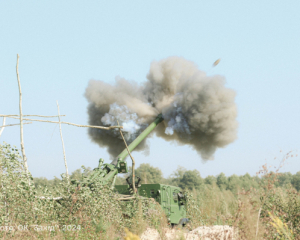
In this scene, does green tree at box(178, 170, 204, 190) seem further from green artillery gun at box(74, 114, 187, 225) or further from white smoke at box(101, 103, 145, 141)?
green artillery gun at box(74, 114, 187, 225)

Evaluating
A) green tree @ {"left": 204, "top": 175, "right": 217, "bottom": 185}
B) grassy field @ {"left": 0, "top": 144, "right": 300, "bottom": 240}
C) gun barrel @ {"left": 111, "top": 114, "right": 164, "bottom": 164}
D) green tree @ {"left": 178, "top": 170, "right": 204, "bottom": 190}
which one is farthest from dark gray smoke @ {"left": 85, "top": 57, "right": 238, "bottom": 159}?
green tree @ {"left": 204, "top": 175, "right": 217, "bottom": 185}

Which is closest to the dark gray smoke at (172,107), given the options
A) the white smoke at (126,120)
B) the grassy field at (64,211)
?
the white smoke at (126,120)

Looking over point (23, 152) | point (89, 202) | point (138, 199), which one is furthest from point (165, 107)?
point (23, 152)

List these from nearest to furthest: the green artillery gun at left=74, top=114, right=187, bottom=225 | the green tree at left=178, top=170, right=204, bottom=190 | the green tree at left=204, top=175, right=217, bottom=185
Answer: the green artillery gun at left=74, top=114, right=187, bottom=225
the green tree at left=178, top=170, right=204, bottom=190
the green tree at left=204, top=175, right=217, bottom=185

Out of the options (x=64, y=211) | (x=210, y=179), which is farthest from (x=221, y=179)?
(x=64, y=211)

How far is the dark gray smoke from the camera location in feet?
46.4

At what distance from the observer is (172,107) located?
14.1 m

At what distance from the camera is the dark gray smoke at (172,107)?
14.1m

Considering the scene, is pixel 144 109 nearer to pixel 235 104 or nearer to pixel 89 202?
pixel 235 104

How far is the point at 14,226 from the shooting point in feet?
20.9

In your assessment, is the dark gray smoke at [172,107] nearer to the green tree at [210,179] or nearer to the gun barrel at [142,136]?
the gun barrel at [142,136]

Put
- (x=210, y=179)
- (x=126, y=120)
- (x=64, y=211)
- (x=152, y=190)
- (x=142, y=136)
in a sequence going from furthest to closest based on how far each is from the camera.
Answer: (x=210, y=179)
(x=126, y=120)
(x=142, y=136)
(x=152, y=190)
(x=64, y=211)

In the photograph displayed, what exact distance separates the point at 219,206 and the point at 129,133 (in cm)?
934

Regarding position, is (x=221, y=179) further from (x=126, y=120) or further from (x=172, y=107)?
(x=126, y=120)
